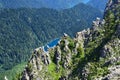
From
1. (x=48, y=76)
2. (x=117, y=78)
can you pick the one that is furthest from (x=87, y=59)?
(x=117, y=78)

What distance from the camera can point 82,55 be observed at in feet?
461

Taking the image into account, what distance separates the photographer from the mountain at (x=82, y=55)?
381 ft

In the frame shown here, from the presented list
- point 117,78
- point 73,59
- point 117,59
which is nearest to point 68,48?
point 73,59

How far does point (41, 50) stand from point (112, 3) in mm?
35981

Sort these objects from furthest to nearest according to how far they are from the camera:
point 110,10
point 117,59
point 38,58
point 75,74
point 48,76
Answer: point 110,10 → point 38,58 → point 48,76 → point 75,74 → point 117,59

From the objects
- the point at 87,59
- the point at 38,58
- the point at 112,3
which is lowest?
the point at 87,59

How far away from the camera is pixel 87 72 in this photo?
113 meters

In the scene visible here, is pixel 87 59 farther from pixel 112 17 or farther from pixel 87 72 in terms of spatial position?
pixel 112 17

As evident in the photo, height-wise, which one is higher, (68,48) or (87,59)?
(68,48)

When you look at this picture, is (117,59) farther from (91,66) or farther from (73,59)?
(73,59)

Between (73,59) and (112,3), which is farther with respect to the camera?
(112,3)

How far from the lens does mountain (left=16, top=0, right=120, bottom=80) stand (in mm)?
116037

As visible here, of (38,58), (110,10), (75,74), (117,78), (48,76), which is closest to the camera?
(117,78)

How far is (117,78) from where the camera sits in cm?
7844
